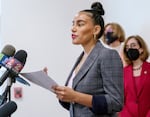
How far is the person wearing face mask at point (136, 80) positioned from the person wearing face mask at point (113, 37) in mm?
178

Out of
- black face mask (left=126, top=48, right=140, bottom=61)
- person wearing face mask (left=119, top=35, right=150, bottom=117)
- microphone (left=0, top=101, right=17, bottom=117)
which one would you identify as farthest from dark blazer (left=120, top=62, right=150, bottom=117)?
Result: microphone (left=0, top=101, right=17, bottom=117)

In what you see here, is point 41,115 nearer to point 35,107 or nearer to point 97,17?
point 35,107

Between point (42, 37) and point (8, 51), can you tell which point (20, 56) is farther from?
point (42, 37)

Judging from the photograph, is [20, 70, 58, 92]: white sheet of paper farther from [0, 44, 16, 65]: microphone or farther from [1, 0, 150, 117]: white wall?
[1, 0, 150, 117]: white wall

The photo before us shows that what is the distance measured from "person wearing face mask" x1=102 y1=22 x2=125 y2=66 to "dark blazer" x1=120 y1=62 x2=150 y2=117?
0.42 m

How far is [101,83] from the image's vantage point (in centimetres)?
148

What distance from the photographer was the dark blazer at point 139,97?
2289 mm

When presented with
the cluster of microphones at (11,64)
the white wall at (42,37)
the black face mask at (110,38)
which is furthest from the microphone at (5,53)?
the white wall at (42,37)

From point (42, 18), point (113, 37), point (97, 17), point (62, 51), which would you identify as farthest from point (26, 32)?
point (97, 17)

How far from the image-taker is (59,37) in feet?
11.1

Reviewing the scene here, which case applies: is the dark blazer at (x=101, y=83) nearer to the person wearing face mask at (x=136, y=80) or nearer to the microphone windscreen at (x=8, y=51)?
the microphone windscreen at (x=8, y=51)

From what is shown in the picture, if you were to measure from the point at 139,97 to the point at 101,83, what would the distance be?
917 mm

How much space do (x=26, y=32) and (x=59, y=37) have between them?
1.20 feet

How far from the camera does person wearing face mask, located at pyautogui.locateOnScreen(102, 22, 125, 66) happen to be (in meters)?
2.68
